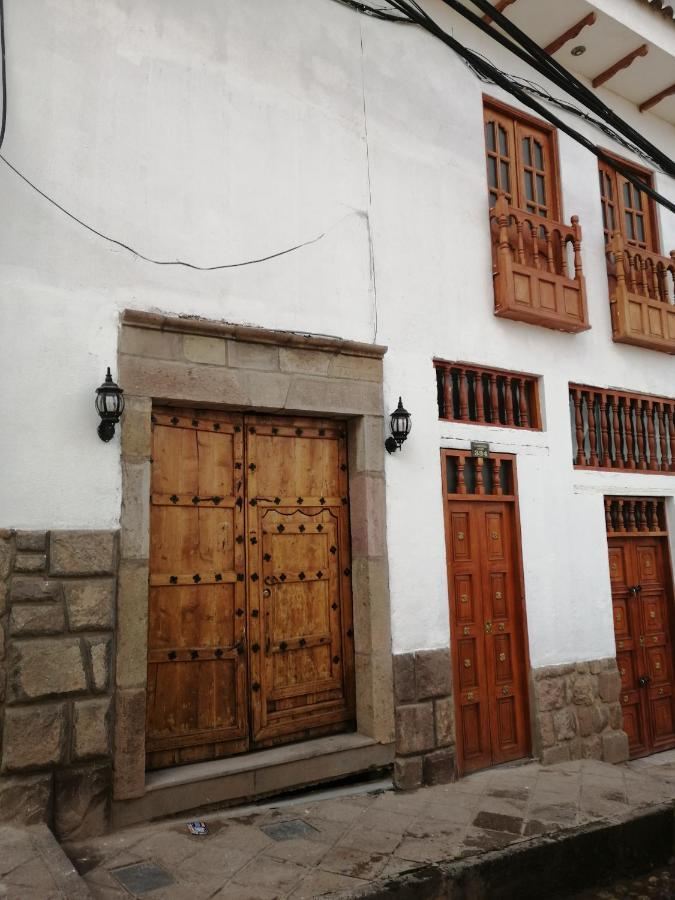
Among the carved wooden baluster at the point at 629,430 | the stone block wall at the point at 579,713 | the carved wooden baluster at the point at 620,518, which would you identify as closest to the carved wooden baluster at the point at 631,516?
the carved wooden baluster at the point at 620,518

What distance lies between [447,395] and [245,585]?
225 centimetres

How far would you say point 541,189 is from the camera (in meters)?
6.83

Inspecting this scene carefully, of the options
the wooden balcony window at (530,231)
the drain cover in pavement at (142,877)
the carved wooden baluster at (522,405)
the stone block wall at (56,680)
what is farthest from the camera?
the carved wooden baluster at (522,405)

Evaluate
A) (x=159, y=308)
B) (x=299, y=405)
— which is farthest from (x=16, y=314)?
(x=299, y=405)

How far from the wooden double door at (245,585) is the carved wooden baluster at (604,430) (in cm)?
282

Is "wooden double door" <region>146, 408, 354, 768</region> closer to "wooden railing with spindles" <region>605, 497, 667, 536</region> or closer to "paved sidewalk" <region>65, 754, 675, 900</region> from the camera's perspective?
"paved sidewalk" <region>65, 754, 675, 900</region>

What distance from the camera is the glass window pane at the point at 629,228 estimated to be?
752 centimetres

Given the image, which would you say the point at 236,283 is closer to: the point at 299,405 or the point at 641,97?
the point at 299,405

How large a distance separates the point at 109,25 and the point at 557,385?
446 centimetres

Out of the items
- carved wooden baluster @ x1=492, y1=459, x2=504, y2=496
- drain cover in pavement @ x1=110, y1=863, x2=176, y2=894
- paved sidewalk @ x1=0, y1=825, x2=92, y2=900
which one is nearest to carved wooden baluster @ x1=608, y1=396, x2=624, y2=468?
carved wooden baluster @ x1=492, y1=459, x2=504, y2=496

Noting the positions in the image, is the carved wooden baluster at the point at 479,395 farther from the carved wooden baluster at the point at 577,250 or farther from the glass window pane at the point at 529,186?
the glass window pane at the point at 529,186

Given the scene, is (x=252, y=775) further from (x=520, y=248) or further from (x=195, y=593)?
(x=520, y=248)

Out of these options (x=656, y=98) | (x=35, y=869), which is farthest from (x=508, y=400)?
(x=35, y=869)

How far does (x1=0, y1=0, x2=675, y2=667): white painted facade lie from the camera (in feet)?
13.3
